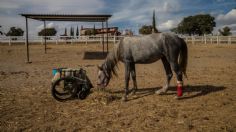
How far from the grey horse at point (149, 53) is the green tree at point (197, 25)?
7361 centimetres

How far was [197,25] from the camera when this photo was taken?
76125 mm

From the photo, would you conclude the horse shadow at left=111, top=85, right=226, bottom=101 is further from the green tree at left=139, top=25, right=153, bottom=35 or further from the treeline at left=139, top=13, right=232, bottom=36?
the treeline at left=139, top=13, right=232, bottom=36

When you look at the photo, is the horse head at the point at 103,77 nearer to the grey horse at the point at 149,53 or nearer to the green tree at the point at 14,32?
the grey horse at the point at 149,53

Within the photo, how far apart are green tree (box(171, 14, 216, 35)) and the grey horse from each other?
73605 millimetres

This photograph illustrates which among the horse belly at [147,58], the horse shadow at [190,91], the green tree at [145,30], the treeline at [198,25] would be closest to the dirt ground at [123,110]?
the horse shadow at [190,91]

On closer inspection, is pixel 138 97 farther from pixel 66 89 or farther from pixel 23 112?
pixel 23 112

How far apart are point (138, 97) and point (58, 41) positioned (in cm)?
2330

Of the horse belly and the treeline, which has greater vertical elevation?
the treeline

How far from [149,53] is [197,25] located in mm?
75722

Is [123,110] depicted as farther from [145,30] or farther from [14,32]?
[14,32]

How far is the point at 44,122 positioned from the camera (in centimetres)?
476

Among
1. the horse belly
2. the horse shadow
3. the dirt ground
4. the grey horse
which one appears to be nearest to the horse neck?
the grey horse

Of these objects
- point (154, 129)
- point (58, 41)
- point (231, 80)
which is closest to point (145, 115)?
point (154, 129)

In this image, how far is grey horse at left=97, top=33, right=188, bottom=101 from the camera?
639 cm
